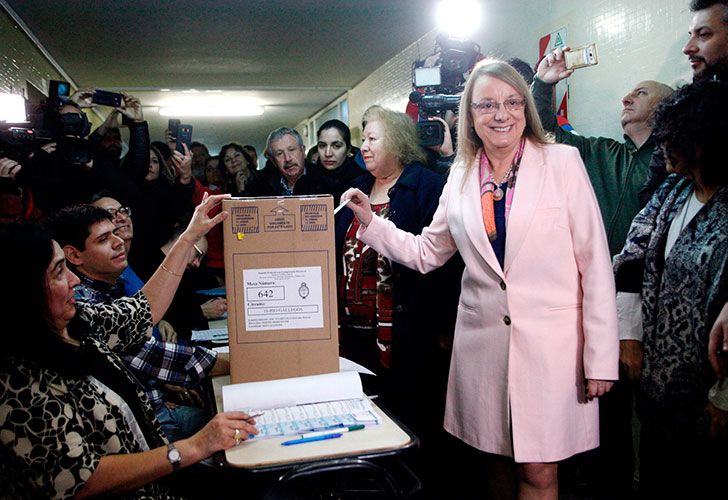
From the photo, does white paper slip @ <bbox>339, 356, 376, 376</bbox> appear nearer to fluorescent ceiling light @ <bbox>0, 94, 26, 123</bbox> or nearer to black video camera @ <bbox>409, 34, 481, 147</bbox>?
black video camera @ <bbox>409, 34, 481, 147</bbox>

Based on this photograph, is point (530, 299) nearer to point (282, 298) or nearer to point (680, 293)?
point (680, 293)

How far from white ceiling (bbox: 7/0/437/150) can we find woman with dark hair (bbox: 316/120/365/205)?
1170mm

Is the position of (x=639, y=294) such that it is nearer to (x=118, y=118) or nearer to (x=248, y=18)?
(x=118, y=118)

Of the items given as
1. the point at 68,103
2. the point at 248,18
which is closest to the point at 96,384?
the point at 68,103

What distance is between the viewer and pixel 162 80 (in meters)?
6.67

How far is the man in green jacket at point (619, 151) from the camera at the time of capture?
2.16 meters

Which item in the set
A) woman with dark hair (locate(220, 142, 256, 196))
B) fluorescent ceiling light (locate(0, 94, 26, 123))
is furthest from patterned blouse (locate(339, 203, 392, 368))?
woman with dark hair (locate(220, 142, 256, 196))

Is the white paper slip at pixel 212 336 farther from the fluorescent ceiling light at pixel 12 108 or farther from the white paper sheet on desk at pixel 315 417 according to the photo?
the fluorescent ceiling light at pixel 12 108

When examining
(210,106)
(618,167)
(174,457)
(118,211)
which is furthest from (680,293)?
(210,106)

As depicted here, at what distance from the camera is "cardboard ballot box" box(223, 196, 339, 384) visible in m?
1.51

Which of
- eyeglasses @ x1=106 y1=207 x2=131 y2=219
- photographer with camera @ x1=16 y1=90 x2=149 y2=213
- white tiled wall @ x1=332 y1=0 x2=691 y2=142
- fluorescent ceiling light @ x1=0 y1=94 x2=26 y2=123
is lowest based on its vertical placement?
eyeglasses @ x1=106 y1=207 x2=131 y2=219

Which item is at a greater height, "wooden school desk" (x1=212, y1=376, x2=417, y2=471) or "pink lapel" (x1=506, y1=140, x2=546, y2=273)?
"pink lapel" (x1=506, y1=140, x2=546, y2=273)

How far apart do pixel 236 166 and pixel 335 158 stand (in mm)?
1743

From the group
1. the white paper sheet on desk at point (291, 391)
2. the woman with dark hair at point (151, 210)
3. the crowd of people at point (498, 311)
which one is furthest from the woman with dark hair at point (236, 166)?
the white paper sheet on desk at point (291, 391)
